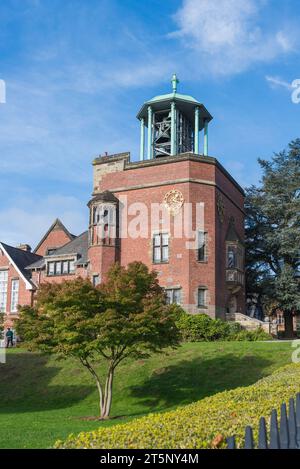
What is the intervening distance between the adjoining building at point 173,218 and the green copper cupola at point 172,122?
0.26 ft

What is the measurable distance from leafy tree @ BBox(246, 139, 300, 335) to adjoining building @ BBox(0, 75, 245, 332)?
118 inches

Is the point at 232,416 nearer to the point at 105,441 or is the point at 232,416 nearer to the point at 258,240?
the point at 105,441

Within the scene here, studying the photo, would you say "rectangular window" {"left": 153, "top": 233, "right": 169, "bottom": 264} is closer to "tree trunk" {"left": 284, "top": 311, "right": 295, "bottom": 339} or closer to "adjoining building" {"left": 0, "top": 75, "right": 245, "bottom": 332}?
"adjoining building" {"left": 0, "top": 75, "right": 245, "bottom": 332}

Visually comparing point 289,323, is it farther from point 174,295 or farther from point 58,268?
point 58,268

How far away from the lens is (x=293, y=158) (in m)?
49.2

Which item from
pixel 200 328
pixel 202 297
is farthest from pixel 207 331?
pixel 202 297

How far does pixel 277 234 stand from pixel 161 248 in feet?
39.0

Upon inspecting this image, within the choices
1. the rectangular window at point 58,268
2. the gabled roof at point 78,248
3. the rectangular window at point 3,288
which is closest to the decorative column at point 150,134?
the gabled roof at point 78,248

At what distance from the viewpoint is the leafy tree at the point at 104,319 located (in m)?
20.3

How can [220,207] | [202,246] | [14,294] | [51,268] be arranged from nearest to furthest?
[202,246] < [220,207] < [51,268] < [14,294]

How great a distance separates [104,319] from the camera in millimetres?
20219

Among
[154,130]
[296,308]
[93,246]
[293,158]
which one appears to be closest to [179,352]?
[93,246]

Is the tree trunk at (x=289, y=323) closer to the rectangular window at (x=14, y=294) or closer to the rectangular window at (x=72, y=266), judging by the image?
the rectangular window at (x=72, y=266)

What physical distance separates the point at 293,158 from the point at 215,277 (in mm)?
16816
